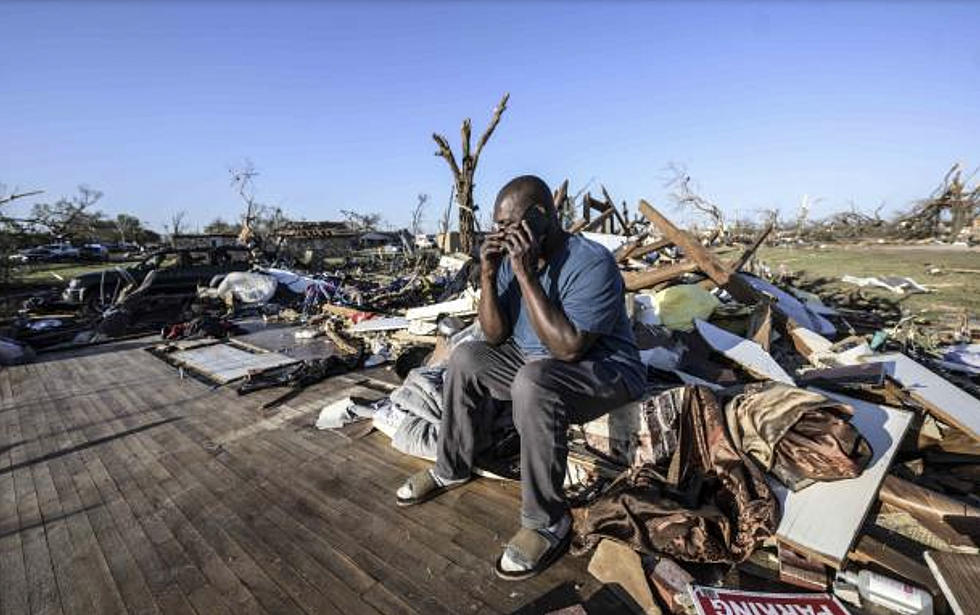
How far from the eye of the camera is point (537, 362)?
6.81 feet

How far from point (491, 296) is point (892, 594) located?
200 centimetres

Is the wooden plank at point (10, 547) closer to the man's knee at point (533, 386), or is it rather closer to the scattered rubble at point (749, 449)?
the scattered rubble at point (749, 449)

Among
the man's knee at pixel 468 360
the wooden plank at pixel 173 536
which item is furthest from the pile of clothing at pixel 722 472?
the wooden plank at pixel 173 536

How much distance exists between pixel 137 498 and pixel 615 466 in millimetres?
2933

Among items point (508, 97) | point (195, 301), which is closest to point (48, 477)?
point (195, 301)

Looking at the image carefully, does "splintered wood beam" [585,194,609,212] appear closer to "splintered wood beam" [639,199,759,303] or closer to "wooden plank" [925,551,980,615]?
"splintered wood beam" [639,199,759,303]

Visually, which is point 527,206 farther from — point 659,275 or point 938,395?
point 659,275

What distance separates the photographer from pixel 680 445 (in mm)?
2311

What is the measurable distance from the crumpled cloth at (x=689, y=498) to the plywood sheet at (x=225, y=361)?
454 centimetres

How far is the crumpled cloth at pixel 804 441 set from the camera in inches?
76.9

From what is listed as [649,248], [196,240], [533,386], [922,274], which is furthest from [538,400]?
[196,240]

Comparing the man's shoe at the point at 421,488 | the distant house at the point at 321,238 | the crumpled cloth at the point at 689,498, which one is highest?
the crumpled cloth at the point at 689,498

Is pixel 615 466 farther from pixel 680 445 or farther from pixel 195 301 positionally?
pixel 195 301

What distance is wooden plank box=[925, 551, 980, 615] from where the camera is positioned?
1504 mm
